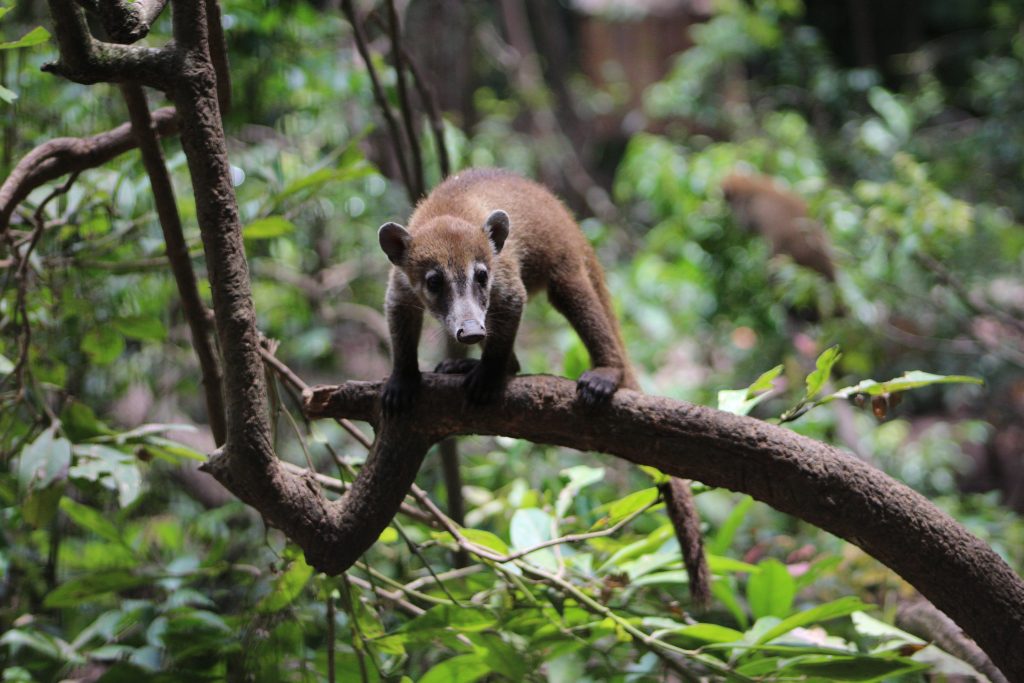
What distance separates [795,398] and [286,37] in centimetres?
327

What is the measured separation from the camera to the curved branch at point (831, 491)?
1.66 meters

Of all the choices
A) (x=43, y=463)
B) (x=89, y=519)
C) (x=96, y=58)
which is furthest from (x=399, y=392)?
(x=89, y=519)

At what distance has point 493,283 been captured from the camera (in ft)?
7.88

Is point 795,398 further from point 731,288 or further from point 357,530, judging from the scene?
point 357,530

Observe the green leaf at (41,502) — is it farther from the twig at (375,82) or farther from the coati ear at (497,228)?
the twig at (375,82)

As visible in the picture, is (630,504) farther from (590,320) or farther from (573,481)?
(590,320)

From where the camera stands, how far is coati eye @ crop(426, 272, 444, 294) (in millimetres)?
2336

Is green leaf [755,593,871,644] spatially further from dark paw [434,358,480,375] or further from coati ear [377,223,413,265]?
coati ear [377,223,413,265]

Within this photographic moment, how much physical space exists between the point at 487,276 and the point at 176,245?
78 centimetres

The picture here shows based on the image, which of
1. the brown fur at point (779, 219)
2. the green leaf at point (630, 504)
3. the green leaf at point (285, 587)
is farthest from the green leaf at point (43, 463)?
the brown fur at point (779, 219)

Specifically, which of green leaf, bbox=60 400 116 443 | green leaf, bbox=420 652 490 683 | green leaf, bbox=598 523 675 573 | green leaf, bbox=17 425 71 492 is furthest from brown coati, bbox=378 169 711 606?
green leaf, bbox=60 400 116 443

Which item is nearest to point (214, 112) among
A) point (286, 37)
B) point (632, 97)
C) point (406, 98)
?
point (406, 98)

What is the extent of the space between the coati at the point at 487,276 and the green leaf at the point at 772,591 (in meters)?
0.63

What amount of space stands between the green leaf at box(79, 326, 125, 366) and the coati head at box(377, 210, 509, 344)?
0.88 meters
